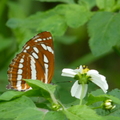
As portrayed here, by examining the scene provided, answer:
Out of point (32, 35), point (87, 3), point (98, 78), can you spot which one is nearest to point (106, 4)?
point (87, 3)

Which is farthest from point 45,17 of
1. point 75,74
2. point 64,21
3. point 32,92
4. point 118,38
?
point 32,92

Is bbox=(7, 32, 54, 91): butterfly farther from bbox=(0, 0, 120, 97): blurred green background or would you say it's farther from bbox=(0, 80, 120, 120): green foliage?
bbox=(0, 80, 120, 120): green foliage

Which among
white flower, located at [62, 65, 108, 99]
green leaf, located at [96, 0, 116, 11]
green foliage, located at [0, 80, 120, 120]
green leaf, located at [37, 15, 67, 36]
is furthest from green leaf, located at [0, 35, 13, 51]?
green foliage, located at [0, 80, 120, 120]

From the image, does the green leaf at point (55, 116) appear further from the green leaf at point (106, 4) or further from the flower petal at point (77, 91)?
the green leaf at point (106, 4)

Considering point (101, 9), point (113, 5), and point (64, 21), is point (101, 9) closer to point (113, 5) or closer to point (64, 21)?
point (113, 5)

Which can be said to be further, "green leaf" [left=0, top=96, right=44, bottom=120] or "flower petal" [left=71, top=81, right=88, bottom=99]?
"flower petal" [left=71, top=81, right=88, bottom=99]

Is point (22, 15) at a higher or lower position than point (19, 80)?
higher
